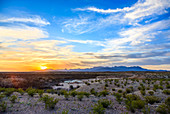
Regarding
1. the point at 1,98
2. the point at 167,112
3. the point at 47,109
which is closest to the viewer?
the point at 167,112

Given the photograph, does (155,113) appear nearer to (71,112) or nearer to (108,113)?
(108,113)

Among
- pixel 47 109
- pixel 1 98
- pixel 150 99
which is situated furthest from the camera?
pixel 1 98

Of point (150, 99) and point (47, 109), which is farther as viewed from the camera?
point (150, 99)

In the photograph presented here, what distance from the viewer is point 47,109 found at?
8.51 m

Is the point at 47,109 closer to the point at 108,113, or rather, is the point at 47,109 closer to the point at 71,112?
the point at 71,112

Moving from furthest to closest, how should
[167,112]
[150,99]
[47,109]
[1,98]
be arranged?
[1,98], [150,99], [47,109], [167,112]

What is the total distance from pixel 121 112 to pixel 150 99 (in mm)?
4064

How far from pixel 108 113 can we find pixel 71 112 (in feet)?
7.93

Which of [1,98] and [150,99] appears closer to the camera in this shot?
[150,99]

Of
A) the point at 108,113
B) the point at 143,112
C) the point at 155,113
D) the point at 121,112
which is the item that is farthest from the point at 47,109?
the point at 155,113

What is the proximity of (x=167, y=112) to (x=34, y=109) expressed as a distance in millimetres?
8751

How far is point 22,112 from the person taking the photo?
795cm

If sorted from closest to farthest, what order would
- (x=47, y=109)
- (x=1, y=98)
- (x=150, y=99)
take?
(x=47, y=109), (x=150, y=99), (x=1, y=98)

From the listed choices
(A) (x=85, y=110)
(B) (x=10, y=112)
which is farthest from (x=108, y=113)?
(B) (x=10, y=112)
